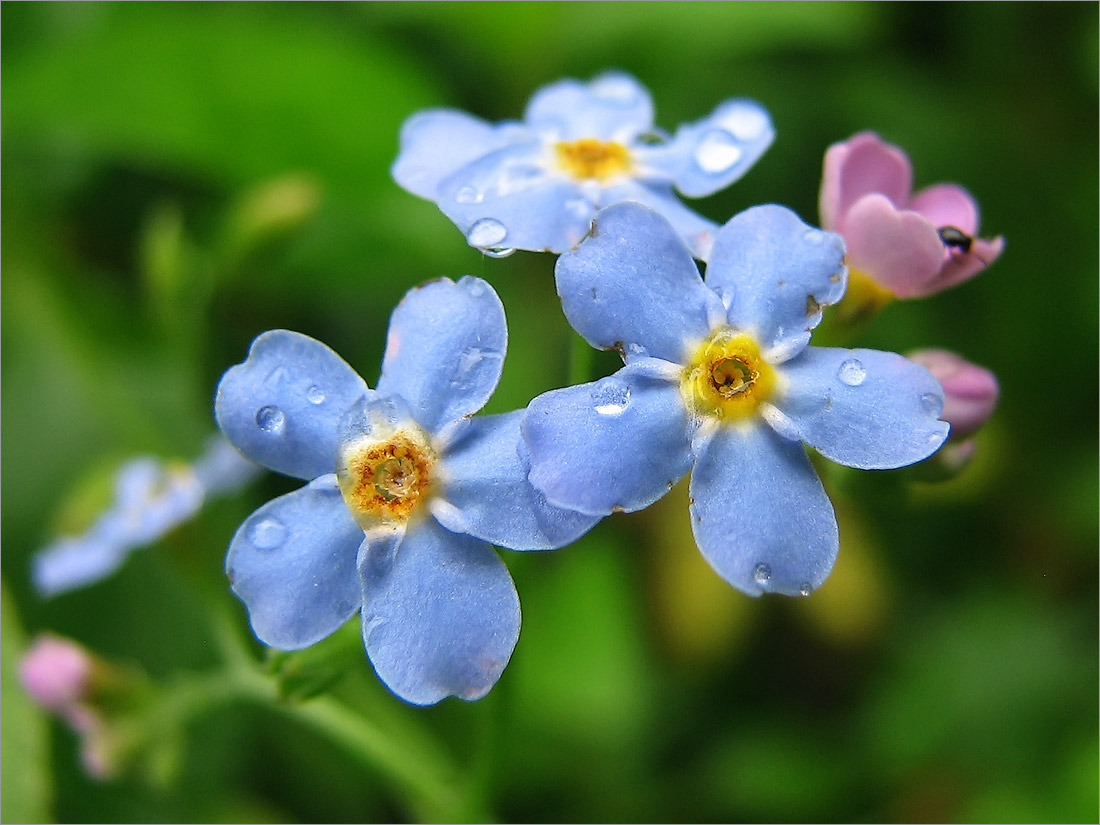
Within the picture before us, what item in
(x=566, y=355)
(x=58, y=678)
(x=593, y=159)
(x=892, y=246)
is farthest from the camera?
(x=566, y=355)

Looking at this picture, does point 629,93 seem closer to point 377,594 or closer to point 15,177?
point 377,594

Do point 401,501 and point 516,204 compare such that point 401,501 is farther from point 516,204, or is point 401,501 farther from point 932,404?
point 932,404

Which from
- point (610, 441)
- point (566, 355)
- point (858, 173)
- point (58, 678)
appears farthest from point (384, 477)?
point (566, 355)

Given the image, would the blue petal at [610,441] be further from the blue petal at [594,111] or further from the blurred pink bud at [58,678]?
the blurred pink bud at [58,678]

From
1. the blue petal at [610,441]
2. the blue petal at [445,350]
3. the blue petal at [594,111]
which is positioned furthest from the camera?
the blue petal at [594,111]

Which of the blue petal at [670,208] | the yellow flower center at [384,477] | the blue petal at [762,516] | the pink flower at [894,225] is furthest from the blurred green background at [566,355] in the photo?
the blue petal at [762,516]
